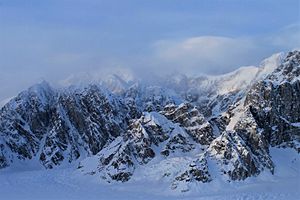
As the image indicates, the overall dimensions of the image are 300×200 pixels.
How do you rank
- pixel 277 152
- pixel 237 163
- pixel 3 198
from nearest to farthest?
1. pixel 3 198
2. pixel 237 163
3. pixel 277 152

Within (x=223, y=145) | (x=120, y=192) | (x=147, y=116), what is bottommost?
(x=120, y=192)

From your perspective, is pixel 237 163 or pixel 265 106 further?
pixel 265 106

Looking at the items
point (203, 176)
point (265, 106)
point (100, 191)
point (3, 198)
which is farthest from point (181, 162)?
point (3, 198)

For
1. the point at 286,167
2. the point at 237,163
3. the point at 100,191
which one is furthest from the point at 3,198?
the point at 286,167

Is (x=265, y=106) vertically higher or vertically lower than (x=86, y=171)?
higher

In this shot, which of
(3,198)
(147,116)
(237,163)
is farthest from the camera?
(147,116)

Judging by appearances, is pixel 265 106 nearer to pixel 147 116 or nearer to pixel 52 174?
pixel 147 116
